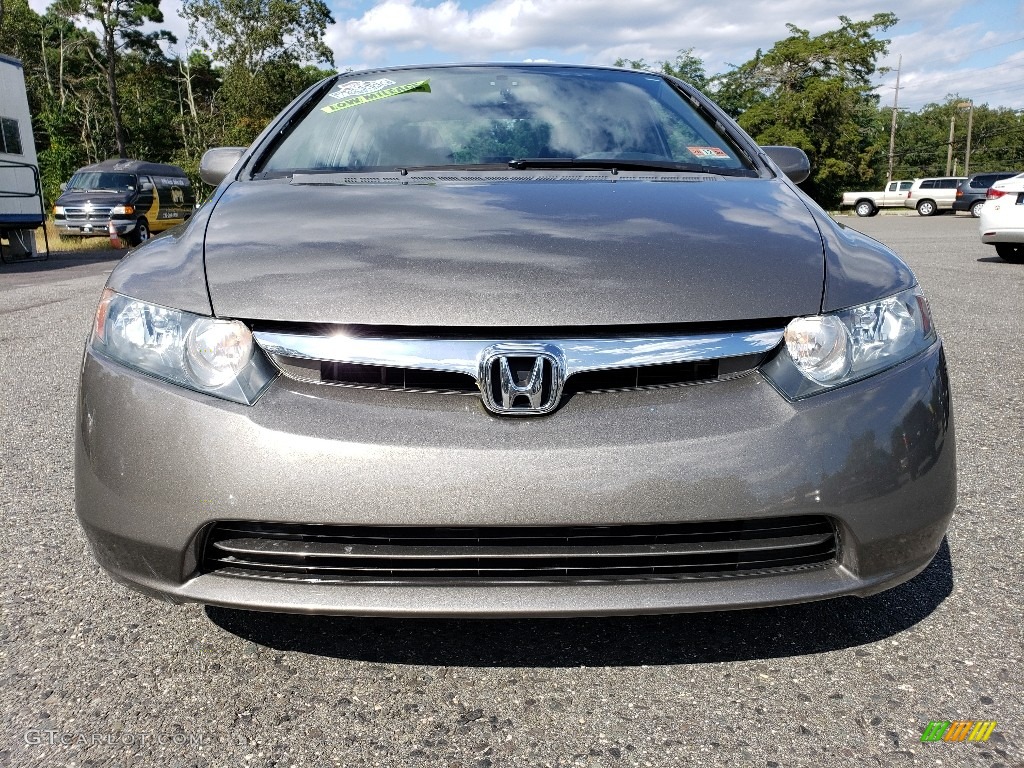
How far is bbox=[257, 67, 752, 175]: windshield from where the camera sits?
8.86 ft

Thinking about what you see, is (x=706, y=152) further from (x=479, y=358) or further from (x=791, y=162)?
(x=479, y=358)

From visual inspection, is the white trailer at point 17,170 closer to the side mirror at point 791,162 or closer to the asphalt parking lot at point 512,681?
the asphalt parking lot at point 512,681

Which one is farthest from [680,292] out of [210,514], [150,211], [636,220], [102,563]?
[150,211]

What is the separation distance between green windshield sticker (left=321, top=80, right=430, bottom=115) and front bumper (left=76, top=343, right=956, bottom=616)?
160 cm

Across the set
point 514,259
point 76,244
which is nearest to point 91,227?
point 76,244

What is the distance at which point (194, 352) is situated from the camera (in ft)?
5.63

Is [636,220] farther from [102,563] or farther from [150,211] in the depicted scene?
[150,211]

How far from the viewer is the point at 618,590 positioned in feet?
5.33

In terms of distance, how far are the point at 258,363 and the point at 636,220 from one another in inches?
35.8

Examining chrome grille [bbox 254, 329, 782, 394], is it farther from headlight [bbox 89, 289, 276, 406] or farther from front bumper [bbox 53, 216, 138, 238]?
front bumper [bbox 53, 216, 138, 238]

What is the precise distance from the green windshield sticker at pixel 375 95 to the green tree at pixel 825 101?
47.4 meters

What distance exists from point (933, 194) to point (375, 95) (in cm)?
4259

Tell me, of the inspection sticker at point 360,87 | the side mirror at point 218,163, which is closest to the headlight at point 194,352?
the side mirror at point 218,163

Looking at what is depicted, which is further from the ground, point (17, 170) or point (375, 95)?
point (375, 95)
